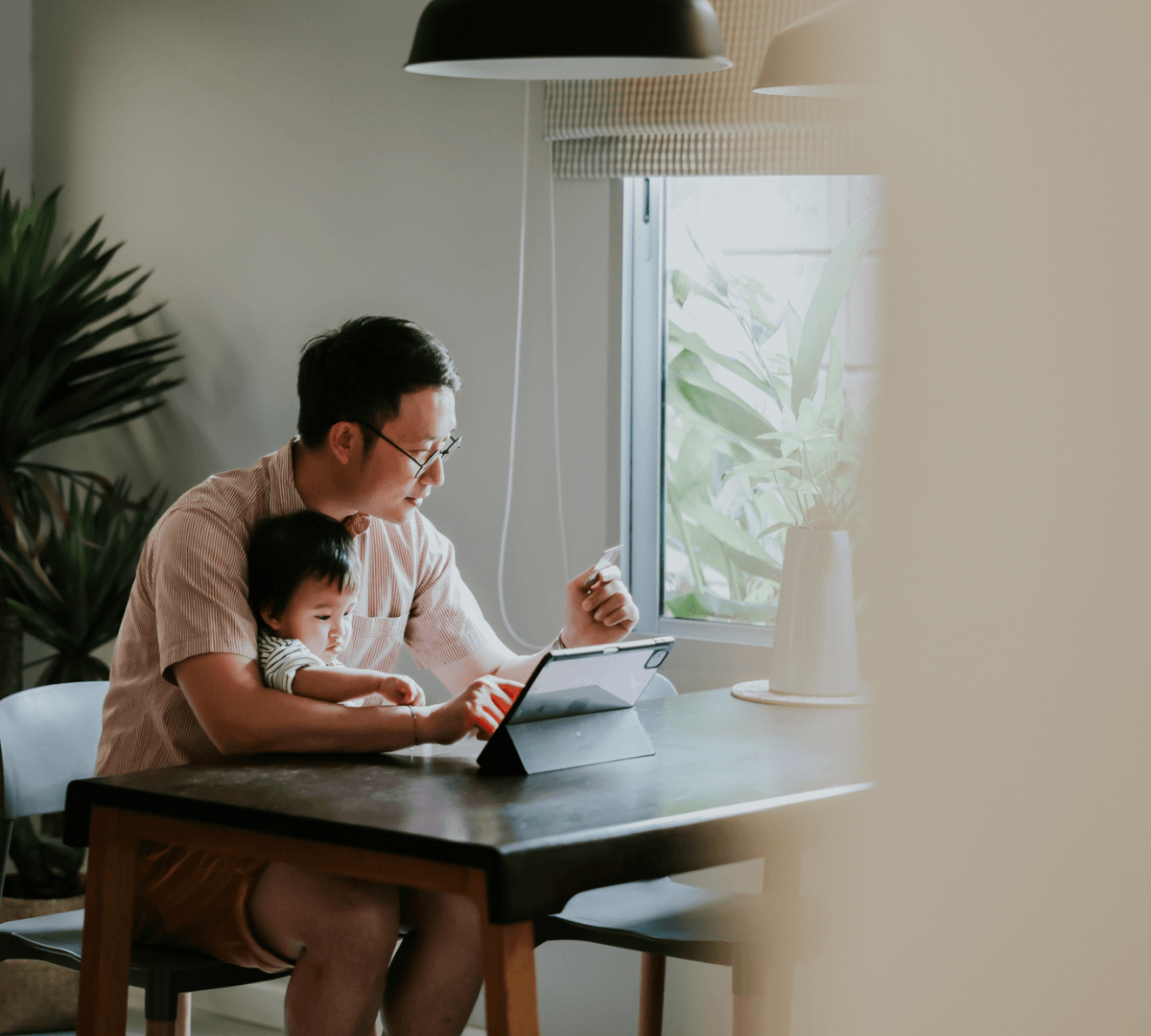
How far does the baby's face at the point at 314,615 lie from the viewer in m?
1.82

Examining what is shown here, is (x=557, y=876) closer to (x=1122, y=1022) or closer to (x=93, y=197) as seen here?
(x=1122, y=1022)

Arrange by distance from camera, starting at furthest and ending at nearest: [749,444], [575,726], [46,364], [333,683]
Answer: [46,364] → [749,444] → [333,683] → [575,726]

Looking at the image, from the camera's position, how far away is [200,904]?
1.75m

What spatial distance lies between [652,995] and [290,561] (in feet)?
3.02

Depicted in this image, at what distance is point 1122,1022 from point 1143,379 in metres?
0.13

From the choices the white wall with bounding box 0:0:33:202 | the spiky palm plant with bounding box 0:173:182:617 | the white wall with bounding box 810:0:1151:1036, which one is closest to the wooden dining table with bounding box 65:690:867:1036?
the white wall with bounding box 810:0:1151:1036

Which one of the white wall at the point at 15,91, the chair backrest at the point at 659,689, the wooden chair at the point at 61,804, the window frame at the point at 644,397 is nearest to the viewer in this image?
the wooden chair at the point at 61,804

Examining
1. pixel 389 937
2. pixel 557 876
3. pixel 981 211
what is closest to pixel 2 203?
pixel 389 937

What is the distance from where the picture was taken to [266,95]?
315cm

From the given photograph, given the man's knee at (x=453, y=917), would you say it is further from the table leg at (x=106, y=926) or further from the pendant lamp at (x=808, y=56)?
the pendant lamp at (x=808, y=56)

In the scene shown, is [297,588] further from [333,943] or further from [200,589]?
[333,943]

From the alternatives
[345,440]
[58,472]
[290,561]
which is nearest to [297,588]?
[290,561]

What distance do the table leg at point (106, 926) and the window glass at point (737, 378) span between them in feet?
4.52

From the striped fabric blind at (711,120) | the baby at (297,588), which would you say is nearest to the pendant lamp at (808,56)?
the striped fabric blind at (711,120)
